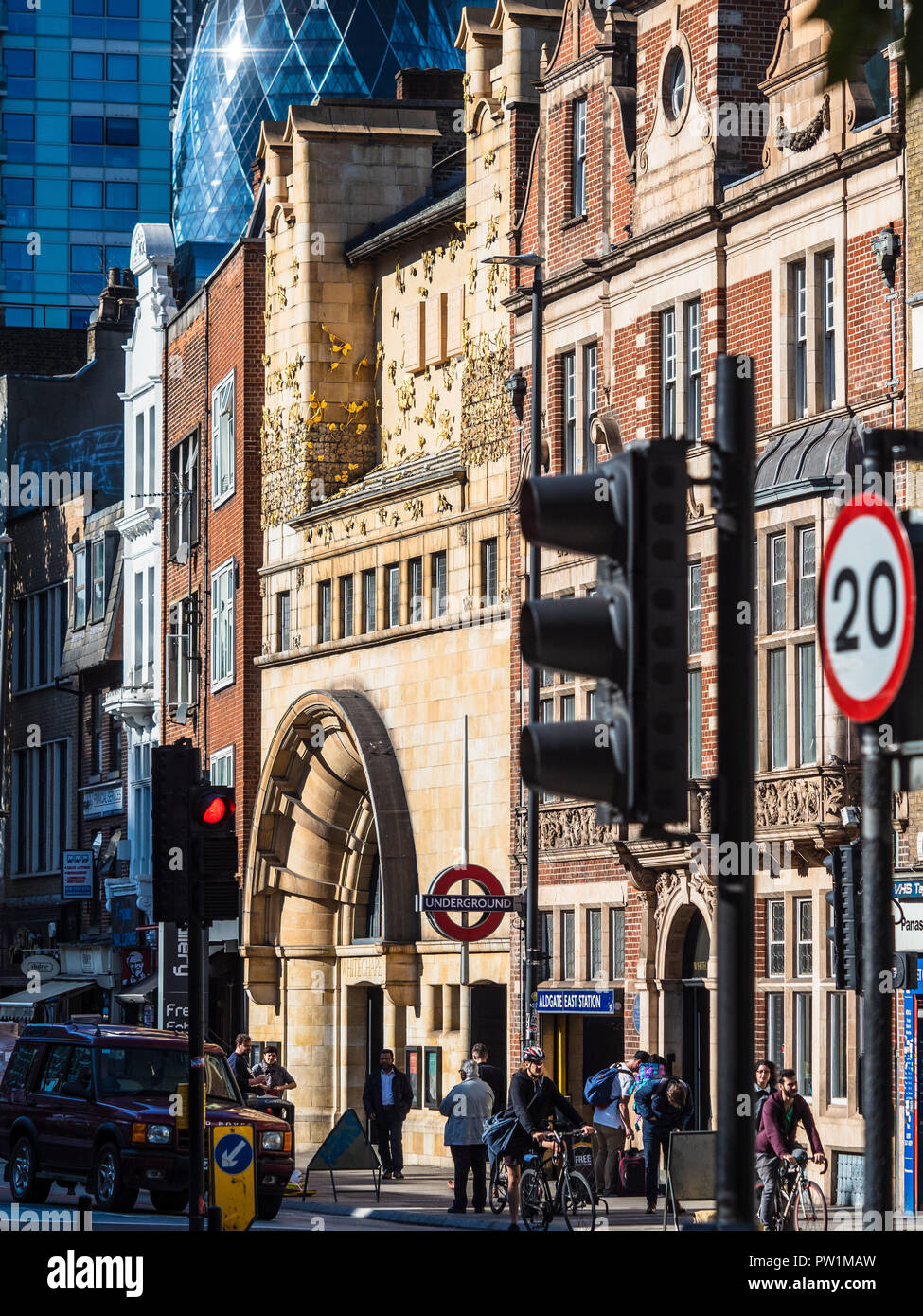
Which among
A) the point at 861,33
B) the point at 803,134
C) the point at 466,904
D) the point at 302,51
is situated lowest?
the point at 466,904

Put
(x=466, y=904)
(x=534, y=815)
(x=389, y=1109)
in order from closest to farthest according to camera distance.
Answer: (x=466, y=904), (x=534, y=815), (x=389, y=1109)

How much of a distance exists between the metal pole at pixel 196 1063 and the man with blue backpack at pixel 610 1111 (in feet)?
32.9

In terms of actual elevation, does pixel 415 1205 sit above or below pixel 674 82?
below

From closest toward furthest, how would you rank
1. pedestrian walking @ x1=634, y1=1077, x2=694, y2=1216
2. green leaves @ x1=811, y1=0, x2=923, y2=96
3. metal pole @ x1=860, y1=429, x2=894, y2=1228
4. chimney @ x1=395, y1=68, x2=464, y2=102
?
green leaves @ x1=811, y1=0, x2=923, y2=96 < metal pole @ x1=860, y1=429, x2=894, y2=1228 < pedestrian walking @ x1=634, y1=1077, x2=694, y2=1216 < chimney @ x1=395, y1=68, x2=464, y2=102

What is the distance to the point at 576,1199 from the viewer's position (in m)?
26.3

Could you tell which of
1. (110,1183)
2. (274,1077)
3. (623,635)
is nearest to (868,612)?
(623,635)

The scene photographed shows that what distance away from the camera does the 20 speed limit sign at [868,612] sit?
7.38 metres

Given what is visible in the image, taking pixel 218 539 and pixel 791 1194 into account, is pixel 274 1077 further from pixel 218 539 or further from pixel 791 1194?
pixel 218 539

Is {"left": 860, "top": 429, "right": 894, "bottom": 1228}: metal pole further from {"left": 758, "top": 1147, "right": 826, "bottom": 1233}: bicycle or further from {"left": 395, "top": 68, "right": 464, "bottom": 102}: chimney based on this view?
{"left": 395, "top": 68, "right": 464, "bottom": 102}: chimney

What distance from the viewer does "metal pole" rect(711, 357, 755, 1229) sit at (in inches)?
307

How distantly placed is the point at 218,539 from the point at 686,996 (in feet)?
69.9

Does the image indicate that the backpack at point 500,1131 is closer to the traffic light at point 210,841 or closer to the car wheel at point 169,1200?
the car wheel at point 169,1200

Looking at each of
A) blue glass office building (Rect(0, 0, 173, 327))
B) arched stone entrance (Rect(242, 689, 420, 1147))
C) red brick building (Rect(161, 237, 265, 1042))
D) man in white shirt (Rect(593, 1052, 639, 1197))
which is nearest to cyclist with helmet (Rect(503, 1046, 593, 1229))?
man in white shirt (Rect(593, 1052, 639, 1197))
